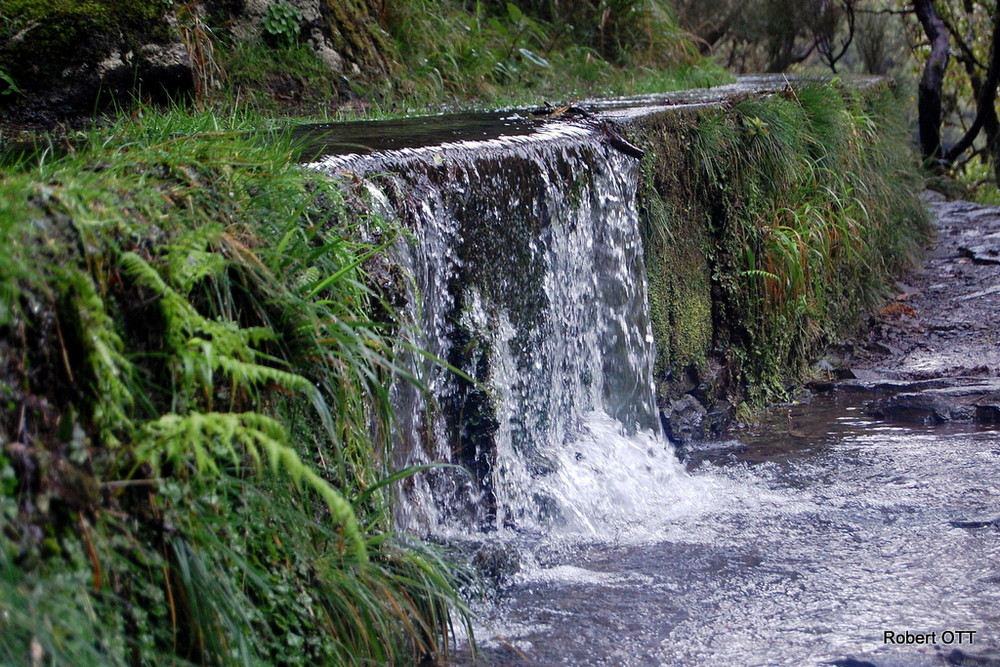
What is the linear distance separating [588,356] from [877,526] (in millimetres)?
1535

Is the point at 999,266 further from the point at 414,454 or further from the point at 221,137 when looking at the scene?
the point at 221,137

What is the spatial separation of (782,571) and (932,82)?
10.3 m

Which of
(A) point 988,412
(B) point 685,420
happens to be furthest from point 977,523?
(B) point 685,420

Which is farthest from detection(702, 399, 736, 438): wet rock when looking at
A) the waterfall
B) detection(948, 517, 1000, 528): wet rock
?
detection(948, 517, 1000, 528): wet rock

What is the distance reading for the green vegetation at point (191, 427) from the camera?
1887 mm

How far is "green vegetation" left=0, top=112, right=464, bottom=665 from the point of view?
189cm

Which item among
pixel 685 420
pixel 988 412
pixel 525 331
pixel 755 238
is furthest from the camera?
pixel 755 238

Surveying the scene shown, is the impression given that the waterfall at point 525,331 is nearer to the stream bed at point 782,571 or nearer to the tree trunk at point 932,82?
the stream bed at point 782,571

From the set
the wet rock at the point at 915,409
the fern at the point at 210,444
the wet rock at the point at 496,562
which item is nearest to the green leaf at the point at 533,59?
the wet rock at the point at 915,409

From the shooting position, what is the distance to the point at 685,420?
5.65 meters

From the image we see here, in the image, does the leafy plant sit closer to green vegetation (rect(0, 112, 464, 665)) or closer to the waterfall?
the waterfall

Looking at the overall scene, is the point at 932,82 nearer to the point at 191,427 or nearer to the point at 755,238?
the point at 755,238

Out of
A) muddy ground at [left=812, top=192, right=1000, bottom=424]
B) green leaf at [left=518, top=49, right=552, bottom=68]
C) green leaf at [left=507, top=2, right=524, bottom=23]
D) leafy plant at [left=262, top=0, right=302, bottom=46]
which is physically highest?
green leaf at [left=507, top=2, right=524, bottom=23]

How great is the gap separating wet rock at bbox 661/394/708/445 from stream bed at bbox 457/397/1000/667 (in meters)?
0.43
